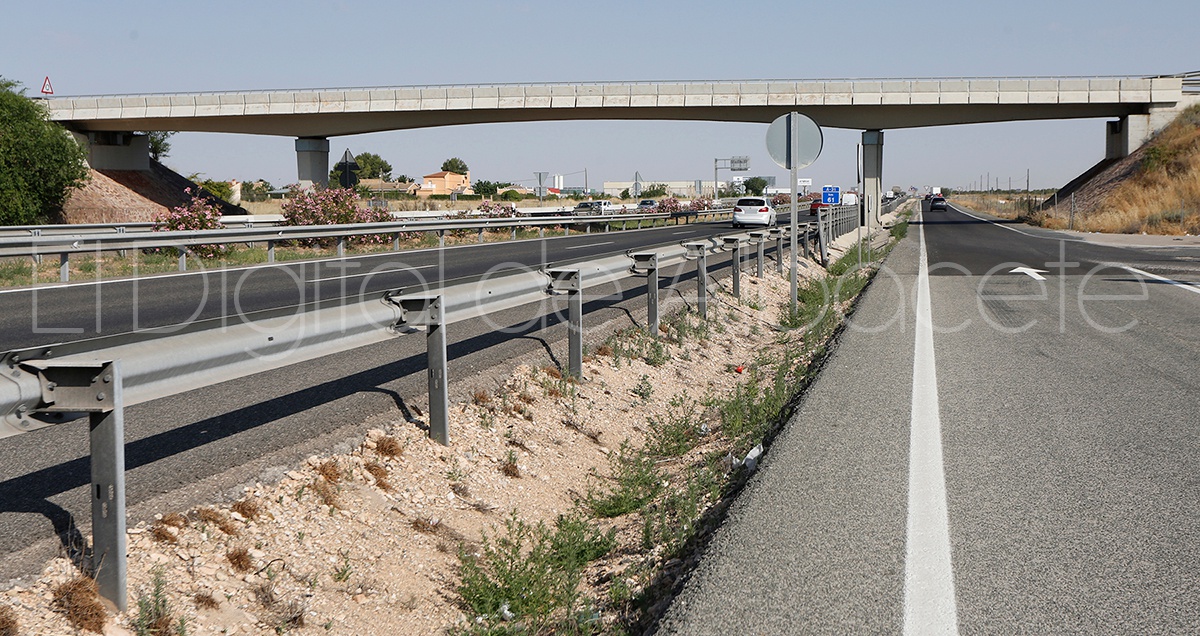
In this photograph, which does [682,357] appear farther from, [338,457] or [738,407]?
[338,457]

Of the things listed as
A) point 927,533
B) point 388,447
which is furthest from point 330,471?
point 927,533

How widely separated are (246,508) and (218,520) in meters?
0.23

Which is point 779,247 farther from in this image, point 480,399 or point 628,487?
point 628,487

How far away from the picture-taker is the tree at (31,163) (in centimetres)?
4650

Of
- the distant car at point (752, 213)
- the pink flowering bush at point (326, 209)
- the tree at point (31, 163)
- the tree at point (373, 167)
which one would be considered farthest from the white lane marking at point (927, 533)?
the tree at point (373, 167)

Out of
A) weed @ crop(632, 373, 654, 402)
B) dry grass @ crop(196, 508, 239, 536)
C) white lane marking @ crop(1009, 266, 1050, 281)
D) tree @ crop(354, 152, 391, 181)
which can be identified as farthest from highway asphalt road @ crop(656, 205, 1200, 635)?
tree @ crop(354, 152, 391, 181)

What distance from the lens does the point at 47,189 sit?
50000mm

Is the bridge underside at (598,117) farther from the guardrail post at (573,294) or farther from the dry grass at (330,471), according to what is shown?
the dry grass at (330,471)

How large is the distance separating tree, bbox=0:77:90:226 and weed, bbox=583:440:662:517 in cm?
4641

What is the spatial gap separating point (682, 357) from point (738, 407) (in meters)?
2.74

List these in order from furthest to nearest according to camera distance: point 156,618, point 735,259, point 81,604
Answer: point 735,259, point 156,618, point 81,604

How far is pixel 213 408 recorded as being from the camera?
22.5ft

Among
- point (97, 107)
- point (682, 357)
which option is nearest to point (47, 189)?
point (97, 107)

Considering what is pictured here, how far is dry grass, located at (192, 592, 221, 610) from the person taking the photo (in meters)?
4.00
